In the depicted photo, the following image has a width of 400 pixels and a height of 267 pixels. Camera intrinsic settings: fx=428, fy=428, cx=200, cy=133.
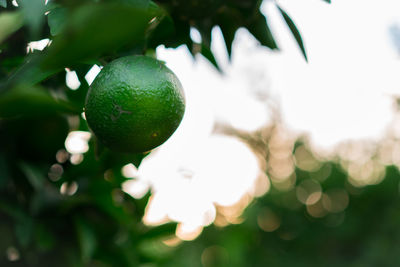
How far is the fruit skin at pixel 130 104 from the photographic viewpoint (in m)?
0.62

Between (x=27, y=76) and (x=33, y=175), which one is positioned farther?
(x=33, y=175)

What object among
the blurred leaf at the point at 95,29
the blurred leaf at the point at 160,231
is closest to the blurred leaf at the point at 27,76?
the blurred leaf at the point at 95,29

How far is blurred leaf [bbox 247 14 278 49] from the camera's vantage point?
2.56ft

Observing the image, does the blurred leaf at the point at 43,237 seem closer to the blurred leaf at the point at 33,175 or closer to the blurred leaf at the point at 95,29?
the blurred leaf at the point at 33,175

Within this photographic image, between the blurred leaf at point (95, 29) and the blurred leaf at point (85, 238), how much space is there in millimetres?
603

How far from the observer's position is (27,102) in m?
0.39

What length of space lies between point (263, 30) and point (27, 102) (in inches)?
20.1

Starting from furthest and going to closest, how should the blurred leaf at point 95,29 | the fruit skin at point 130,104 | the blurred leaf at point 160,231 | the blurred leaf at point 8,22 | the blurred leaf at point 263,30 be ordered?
the blurred leaf at point 160,231 < the blurred leaf at point 263,30 < the fruit skin at point 130,104 < the blurred leaf at point 8,22 < the blurred leaf at point 95,29

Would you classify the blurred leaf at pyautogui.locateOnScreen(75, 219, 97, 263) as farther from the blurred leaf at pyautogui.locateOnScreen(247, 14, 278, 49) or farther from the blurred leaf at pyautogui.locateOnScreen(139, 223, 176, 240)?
the blurred leaf at pyautogui.locateOnScreen(247, 14, 278, 49)

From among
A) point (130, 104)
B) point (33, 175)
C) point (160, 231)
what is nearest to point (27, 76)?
point (130, 104)

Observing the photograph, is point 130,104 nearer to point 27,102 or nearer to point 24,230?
point 27,102

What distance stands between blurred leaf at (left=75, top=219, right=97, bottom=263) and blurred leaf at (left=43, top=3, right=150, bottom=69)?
60 cm

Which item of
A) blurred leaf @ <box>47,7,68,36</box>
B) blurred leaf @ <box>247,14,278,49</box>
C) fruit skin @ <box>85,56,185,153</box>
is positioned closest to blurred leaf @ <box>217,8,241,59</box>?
blurred leaf @ <box>247,14,278,49</box>

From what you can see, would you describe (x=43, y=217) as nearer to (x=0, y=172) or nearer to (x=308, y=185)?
(x=0, y=172)
